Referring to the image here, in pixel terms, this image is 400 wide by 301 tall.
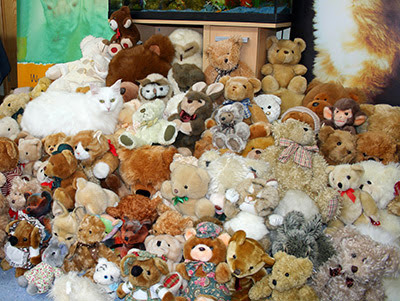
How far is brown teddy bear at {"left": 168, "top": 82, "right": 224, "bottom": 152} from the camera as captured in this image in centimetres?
219

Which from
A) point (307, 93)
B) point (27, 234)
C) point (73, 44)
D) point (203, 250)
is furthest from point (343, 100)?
point (73, 44)

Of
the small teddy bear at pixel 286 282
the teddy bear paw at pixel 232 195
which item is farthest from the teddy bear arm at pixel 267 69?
the small teddy bear at pixel 286 282

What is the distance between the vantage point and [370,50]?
2.51m

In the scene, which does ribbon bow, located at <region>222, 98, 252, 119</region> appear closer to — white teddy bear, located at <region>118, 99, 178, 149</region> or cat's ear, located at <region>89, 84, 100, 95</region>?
white teddy bear, located at <region>118, 99, 178, 149</region>

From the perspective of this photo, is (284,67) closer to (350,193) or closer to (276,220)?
(350,193)

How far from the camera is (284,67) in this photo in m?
2.58

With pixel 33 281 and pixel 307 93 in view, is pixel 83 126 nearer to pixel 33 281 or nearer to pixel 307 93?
pixel 33 281

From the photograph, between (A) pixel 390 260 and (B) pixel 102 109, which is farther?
(B) pixel 102 109

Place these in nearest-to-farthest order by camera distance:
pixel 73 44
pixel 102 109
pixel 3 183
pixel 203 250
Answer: pixel 203 250, pixel 3 183, pixel 102 109, pixel 73 44

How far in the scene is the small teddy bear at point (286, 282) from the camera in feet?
4.92

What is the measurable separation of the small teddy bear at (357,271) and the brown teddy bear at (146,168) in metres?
0.91

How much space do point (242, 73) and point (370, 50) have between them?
83 cm

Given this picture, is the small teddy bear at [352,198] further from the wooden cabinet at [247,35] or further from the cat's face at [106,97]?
the cat's face at [106,97]

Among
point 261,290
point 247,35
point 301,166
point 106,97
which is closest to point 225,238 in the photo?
point 261,290
